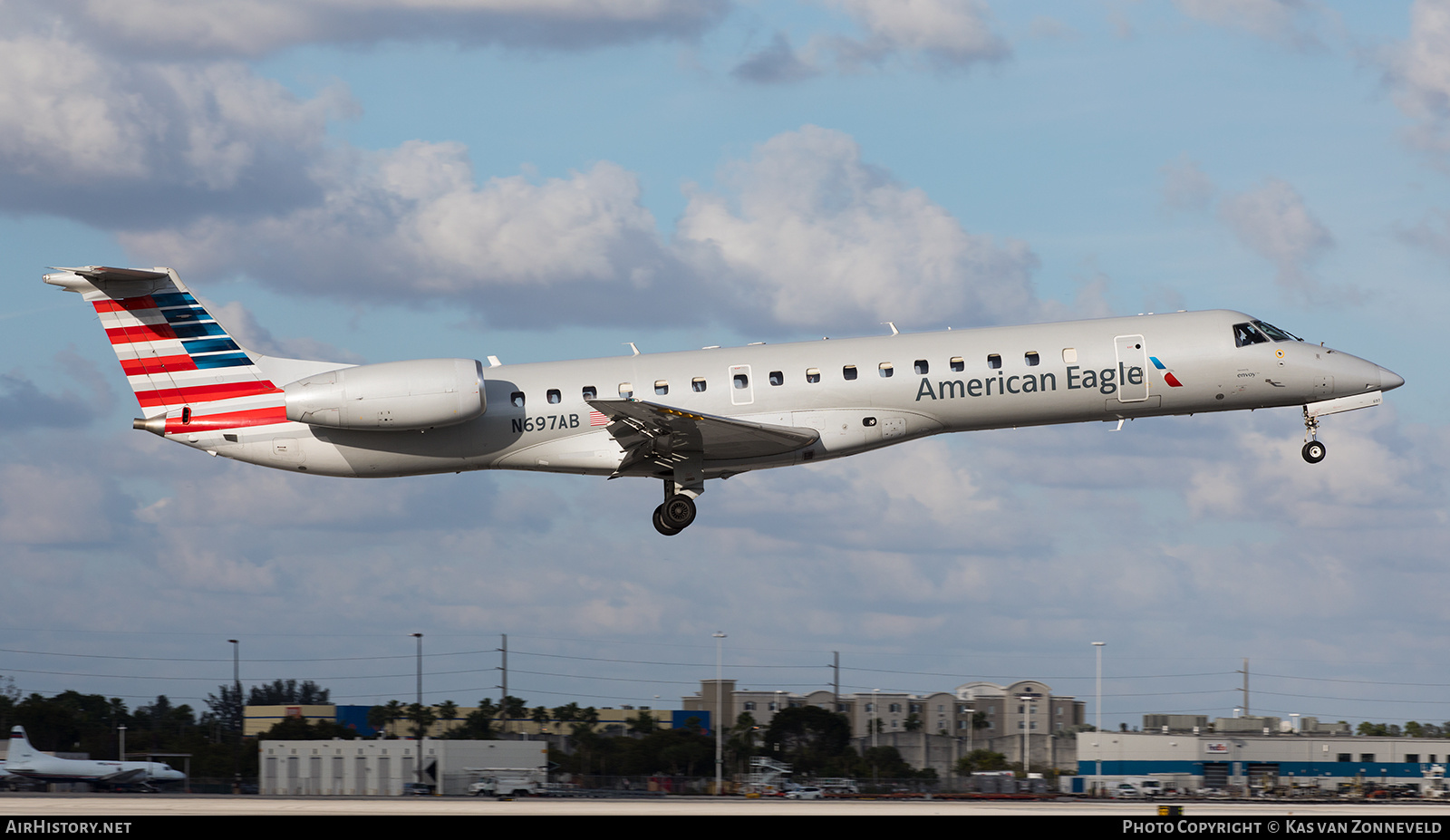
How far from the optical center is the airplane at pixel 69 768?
1756 inches

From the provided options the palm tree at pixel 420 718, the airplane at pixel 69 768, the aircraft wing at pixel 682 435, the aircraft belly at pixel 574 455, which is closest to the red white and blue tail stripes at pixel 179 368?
the aircraft belly at pixel 574 455

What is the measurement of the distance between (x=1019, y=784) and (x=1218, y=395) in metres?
23.6

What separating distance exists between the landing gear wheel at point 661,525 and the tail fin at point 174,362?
7.00 m

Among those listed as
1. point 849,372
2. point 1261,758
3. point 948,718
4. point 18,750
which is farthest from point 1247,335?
point 948,718

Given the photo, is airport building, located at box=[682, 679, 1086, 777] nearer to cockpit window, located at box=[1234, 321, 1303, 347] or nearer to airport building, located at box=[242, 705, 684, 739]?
airport building, located at box=[242, 705, 684, 739]

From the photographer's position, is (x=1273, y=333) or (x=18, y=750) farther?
(x=18, y=750)

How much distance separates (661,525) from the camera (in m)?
26.4

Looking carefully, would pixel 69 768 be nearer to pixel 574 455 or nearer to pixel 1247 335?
pixel 574 455

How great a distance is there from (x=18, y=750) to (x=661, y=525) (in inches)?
1169

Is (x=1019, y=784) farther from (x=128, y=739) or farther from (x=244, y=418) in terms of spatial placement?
(x=128, y=739)

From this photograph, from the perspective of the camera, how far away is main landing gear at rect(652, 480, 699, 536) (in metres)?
26.3

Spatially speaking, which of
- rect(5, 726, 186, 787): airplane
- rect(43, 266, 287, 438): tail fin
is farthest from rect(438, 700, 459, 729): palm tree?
rect(43, 266, 287, 438): tail fin

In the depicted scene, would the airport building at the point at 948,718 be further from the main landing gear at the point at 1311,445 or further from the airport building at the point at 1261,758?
the main landing gear at the point at 1311,445

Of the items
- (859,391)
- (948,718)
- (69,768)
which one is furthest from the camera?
(948,718)
